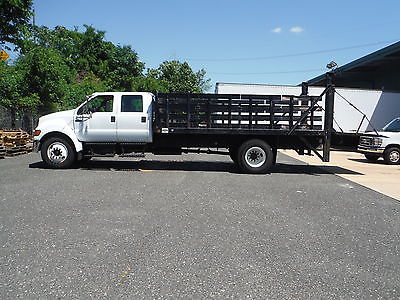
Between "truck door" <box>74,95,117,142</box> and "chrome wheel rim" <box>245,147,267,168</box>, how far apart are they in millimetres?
4012

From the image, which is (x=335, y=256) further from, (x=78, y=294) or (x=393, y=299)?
(x=78, y=294)

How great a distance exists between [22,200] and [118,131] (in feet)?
13.4

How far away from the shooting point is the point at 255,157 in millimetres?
9773

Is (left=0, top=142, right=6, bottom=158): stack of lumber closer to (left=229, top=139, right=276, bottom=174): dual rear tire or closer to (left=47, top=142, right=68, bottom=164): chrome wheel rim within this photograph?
(left=47, top=142, right=68, bottom=164): chrome wheel rim

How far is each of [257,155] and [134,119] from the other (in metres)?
3.79

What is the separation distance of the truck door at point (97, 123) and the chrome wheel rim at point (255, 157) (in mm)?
4012

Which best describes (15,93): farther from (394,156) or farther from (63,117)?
(394,156)

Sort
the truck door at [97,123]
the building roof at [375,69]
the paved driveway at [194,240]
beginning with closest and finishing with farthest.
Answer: the paved driveway at [194,240]
the truck door at [97,123]
the building roof at [375,69]

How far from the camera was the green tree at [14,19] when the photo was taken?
1466 centimetres

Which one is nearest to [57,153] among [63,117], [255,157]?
[63,117]

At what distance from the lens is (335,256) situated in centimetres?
395

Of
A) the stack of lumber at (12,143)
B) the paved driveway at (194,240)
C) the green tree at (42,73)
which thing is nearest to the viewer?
the paved driveway at (194,240)

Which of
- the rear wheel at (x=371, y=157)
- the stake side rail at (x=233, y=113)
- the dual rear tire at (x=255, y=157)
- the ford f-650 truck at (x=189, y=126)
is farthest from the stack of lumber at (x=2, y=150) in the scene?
the rear wheel at (x=371, y=157)

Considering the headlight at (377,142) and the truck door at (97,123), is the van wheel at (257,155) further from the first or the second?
the headlight at (377,142)
